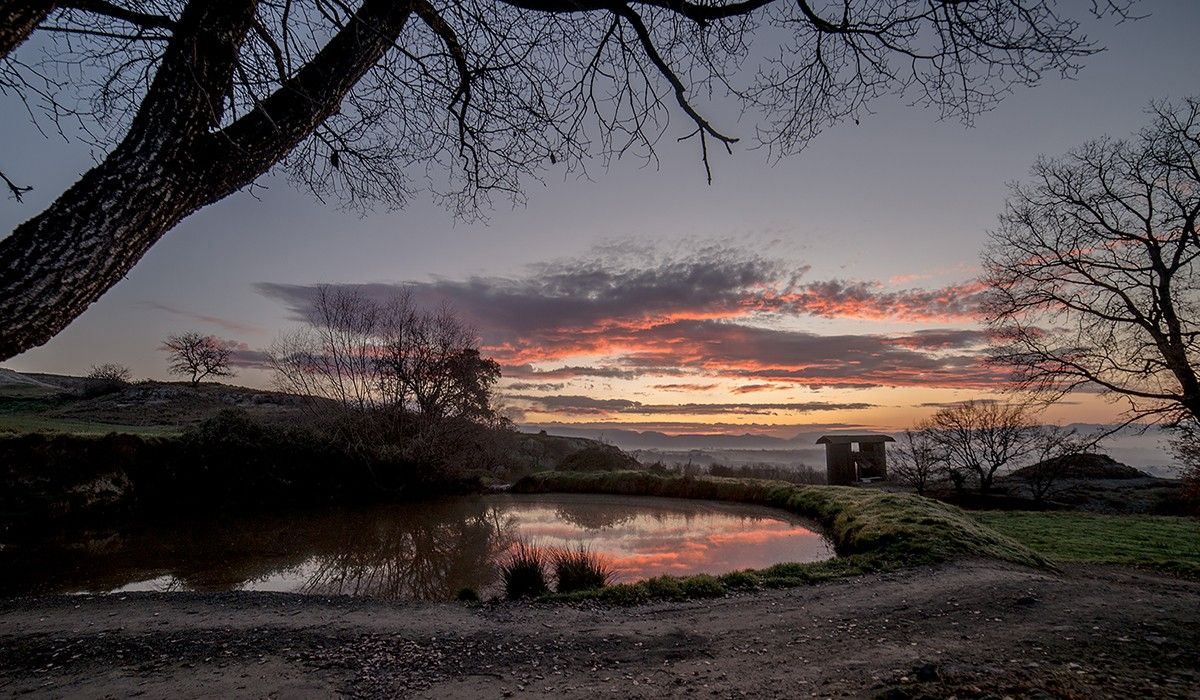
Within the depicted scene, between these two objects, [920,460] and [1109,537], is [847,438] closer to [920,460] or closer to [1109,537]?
[920,460]

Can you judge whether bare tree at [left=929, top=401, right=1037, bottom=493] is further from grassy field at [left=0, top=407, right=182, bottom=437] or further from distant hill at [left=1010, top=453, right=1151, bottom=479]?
grassy field at [left=0, top=407, right=182, bottom=437]

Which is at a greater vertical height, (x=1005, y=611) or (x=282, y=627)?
(x=1005, y=611)

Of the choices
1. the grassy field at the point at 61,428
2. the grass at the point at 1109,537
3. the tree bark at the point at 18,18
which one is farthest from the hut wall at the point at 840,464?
the grassy field at the point at 61,428

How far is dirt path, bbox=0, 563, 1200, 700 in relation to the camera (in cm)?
400

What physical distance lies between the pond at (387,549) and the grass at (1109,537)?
16.2 feet

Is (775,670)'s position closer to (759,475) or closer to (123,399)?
(759,475)

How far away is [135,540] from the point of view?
1259 cm

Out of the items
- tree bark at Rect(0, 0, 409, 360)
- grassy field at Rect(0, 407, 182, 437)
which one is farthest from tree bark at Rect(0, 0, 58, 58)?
grassy field at Rect(0, 407, 182, 437)

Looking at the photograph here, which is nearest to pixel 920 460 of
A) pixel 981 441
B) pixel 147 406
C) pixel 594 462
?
pixel 981 441

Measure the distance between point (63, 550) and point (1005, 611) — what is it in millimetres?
17620

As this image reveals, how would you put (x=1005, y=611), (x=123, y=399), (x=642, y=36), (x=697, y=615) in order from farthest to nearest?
1. (x=123, y=399)
2. (x=697, y=615)
3. (x=1005, y=611)
4. (x=642, y=36)

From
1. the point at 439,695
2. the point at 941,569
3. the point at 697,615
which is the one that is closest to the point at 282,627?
the point at 439,695

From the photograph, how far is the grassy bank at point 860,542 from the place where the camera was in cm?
757

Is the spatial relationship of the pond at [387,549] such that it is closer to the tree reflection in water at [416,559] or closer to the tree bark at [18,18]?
the tree reflection in water at [416,559]
